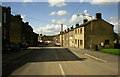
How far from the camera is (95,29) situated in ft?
123

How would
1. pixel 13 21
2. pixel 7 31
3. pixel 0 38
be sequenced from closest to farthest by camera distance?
1. pixel 0 38
2. pixel 7 31
3. pixel 13 21

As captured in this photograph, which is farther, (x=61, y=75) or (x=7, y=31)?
(x=7, y=31)

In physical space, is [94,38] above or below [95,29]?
below

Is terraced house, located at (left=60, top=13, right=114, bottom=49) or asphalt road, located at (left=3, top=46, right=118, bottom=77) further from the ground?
terraced house, located at (left=60, top=13, right=114, bottom=49)

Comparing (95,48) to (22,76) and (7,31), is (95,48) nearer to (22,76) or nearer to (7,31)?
(7,31)

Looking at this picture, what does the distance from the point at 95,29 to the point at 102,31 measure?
2254 millimetres

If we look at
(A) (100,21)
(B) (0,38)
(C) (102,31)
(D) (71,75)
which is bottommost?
(D) (71,75)

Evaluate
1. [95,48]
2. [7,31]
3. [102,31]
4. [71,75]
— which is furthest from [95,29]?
[71,75]

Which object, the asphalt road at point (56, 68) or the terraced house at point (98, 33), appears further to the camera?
the terraced house at point (98, 33)

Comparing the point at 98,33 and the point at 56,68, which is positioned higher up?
the point at 98,33

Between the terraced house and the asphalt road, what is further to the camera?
the terraced house

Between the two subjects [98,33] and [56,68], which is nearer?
[56,68]

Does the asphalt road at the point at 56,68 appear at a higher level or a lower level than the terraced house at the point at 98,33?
lower

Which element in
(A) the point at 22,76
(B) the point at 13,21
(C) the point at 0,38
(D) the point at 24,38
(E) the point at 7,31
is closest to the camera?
(A) the point at 22,76
